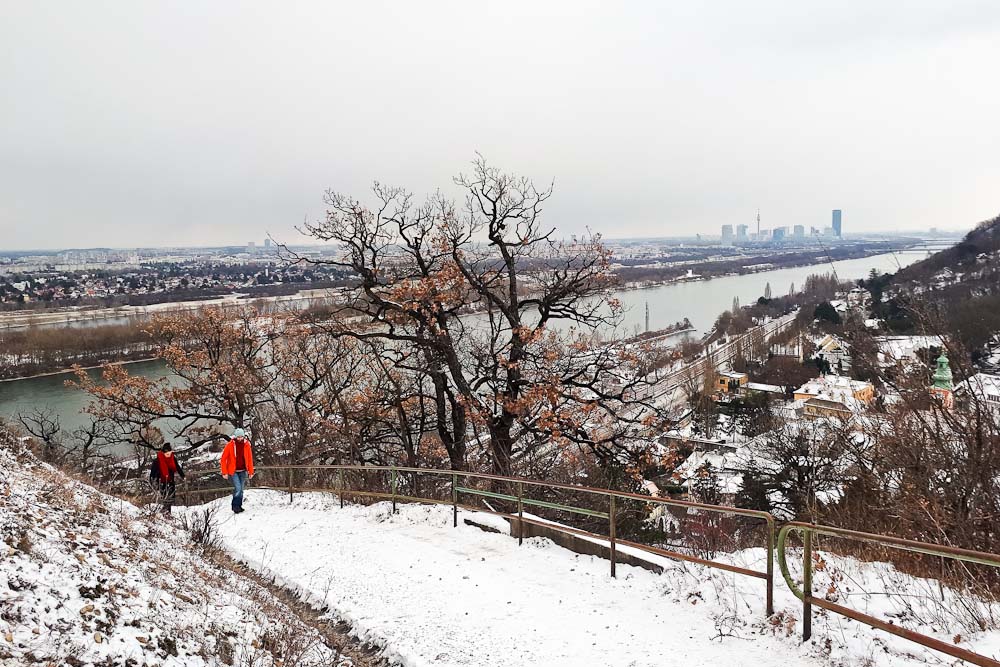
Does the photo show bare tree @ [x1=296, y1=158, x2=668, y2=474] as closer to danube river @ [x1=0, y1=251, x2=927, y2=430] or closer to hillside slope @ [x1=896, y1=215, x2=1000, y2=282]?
danube river @ [x1=0, y1=251, x2=927, y2=430]

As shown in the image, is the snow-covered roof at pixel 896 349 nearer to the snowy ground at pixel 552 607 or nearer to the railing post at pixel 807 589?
the snowy ground at pixel 552 607

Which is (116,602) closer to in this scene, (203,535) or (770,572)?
(203,535)

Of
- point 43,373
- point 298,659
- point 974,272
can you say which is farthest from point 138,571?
point 974,272

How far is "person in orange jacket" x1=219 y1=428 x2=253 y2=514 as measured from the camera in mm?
9484

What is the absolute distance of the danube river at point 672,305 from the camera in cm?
3388

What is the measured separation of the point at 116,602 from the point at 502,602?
286 cm

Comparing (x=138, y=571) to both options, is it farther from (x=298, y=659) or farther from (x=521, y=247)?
(x=521, y=247)

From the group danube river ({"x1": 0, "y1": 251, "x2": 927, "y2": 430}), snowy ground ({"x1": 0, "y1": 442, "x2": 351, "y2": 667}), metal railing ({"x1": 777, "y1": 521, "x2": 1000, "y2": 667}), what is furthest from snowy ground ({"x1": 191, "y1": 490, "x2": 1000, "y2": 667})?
danube river ({"x1": 0, "y1": 251, "x2": 927, "y2": 430})

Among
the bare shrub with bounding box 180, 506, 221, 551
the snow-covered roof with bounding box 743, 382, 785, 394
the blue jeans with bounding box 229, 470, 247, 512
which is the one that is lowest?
the snow-covered roof with bounding box 743, 382, 785, 394

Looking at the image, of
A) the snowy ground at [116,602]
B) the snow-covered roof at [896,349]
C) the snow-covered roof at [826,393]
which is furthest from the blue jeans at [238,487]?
the snow-covered roof at [826,393]

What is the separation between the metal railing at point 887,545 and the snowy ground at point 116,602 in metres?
3.07

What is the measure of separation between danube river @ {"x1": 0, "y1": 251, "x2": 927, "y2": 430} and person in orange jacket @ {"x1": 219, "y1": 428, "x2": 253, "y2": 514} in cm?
912

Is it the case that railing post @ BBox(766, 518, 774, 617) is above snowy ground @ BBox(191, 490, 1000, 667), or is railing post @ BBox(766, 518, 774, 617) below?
above

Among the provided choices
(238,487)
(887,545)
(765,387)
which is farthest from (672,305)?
(887,545)
